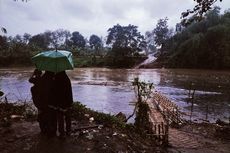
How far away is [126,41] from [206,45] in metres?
18.1

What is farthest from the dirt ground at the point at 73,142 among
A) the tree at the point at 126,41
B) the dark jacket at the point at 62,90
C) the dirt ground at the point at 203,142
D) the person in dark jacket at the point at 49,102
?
the tree at the point at 126,41

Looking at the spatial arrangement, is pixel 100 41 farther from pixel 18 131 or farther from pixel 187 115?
pixel 18 131

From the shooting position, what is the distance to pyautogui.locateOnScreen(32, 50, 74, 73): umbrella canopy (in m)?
6.62

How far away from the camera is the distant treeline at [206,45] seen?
61031mm

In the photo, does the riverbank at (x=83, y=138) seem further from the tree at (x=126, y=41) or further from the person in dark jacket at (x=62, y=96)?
the tree at (x=126, y=41)

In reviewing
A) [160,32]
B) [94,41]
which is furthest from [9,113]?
[94,41]

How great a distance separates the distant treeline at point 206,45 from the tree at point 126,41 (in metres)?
9.34

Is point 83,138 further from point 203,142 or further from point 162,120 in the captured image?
point 162,120

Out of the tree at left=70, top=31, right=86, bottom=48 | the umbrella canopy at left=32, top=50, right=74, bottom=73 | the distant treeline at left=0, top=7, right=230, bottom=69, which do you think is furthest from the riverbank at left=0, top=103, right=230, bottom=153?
the tree at left=70, top=31, right=86, bottom=48

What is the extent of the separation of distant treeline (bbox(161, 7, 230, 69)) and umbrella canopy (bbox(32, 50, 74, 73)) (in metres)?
54.7

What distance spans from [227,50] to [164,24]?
109 ft

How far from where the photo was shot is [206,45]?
205ft

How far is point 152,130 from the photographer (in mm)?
10281

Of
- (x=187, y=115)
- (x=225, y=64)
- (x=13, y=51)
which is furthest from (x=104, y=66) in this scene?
(x=187, y=115)
